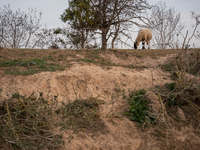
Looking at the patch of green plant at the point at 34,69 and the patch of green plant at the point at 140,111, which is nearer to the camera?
the patch of green plant at the point at 140,111

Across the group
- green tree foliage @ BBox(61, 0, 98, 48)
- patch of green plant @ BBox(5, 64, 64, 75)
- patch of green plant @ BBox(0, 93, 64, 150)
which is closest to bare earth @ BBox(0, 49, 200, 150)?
patch of green plant @ BBox(5, 64, 64, 75)

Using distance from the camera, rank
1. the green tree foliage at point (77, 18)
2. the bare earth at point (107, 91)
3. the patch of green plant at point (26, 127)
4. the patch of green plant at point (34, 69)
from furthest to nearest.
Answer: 1. the green tree foliage at point (77, 18)
2. the patch of green plant at point (34, 69)
3. the bare earth at point (107, 91)
4. the patch of green plant at point (26, 127)

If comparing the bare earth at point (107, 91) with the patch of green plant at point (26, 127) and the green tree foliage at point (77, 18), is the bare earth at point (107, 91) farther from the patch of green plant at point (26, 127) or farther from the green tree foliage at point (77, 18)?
the green tree foliage at point (77, 18)

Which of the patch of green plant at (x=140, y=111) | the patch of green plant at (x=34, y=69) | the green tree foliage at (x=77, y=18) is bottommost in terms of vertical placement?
the patch of green plant at (x=140, y=111)

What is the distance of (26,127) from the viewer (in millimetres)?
2977

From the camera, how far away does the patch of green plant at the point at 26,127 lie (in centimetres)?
288

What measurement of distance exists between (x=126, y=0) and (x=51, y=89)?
5824 mm

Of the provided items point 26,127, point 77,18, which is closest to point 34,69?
point 26,127

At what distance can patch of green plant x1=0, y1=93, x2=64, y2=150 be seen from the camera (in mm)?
2877

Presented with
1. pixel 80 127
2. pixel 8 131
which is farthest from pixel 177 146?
pixel 8 131

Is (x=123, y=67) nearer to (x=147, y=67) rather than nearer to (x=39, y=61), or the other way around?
(x=147, y=67)

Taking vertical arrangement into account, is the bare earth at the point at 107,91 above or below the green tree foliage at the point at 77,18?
below

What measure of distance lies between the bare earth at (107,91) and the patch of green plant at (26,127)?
29 centimetres

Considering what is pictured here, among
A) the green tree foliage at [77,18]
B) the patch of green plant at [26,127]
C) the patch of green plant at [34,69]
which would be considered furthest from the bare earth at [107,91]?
the green tree foliage at [77,18]
